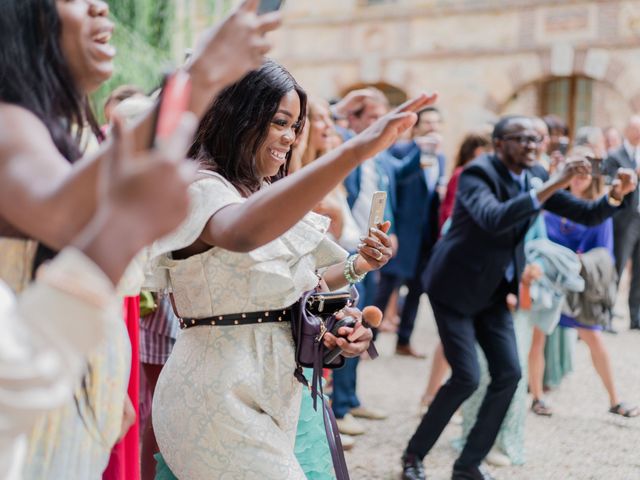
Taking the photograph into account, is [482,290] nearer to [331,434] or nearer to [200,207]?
[331,434]

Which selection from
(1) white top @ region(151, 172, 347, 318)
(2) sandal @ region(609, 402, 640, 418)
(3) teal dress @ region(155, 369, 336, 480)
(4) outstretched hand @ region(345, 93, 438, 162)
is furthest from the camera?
(2) sandal @ region(609, 402, 640, 418)

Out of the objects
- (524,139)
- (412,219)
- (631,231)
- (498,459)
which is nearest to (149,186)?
(524,139)

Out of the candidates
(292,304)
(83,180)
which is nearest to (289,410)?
(292,304)

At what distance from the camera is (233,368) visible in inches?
91.3

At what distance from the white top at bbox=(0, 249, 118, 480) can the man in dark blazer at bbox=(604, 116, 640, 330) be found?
7.29 metres

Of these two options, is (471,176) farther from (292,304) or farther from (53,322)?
(53,322)

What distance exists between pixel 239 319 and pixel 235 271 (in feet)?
0.47

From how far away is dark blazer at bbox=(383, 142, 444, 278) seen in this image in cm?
745

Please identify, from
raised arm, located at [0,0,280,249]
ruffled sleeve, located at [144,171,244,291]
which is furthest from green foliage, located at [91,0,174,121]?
raised arm, located at [0,0,280,249]

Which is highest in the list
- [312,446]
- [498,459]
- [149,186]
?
[149,186]

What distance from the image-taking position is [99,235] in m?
1.25

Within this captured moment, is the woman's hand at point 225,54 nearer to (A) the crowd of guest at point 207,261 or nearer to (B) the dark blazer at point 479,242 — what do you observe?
(A) the crowd of guest at point 207,261

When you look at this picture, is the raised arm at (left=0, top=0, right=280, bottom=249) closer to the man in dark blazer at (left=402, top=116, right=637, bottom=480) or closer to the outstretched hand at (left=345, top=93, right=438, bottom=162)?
the outstretched hand at (left=345, top=93, right=438, bottom=162)

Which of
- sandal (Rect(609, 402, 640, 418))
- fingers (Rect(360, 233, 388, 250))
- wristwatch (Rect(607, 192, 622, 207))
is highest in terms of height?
wristwatch (Rect(607, 192, 622, 207))
